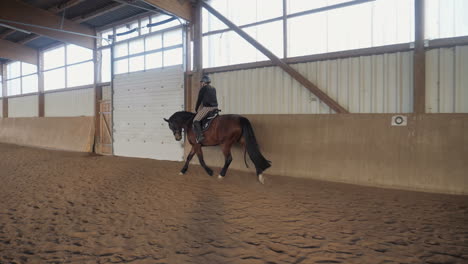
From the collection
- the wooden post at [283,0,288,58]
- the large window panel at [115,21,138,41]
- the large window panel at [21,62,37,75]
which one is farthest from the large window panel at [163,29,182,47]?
the large window panel at [21,62,37,75]

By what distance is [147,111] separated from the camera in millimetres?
9453

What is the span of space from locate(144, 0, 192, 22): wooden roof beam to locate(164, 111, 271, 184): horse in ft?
11.0

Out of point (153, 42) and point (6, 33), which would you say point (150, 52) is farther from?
point (6, 33)

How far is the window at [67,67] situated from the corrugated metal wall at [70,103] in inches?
17.0

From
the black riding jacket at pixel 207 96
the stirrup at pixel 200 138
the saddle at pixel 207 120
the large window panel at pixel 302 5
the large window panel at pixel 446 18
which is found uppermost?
the large window panel at pixel 302 5

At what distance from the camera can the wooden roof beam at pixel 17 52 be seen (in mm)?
13031

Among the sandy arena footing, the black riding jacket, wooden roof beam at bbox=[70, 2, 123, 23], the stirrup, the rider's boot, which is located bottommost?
the sandy arena footing

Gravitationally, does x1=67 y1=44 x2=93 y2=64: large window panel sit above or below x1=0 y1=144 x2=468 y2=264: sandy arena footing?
above

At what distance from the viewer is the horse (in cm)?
554

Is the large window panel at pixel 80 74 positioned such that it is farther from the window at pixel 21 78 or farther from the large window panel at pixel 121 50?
the window at pixel 21 78

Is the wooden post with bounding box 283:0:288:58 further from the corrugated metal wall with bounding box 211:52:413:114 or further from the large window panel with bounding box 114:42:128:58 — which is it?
the large window panel with bounding box 114:42:128:58

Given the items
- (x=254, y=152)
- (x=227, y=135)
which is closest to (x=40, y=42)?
(x=227, y=135)

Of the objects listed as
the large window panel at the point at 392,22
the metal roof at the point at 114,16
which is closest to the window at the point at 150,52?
the metal roof at the point at 114,16

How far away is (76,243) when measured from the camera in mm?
2645
